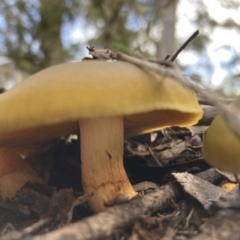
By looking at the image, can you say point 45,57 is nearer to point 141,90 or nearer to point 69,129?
point 69,129

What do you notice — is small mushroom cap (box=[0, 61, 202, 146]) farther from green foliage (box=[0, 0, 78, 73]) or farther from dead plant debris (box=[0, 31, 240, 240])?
green foliage (box=[0, 0, 78, 73])

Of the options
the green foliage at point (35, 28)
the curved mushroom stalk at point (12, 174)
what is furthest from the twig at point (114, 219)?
the green foliage at point (35, 28)

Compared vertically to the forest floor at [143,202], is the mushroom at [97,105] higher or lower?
higher

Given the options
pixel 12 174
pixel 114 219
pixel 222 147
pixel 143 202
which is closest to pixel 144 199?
pixel 143 202

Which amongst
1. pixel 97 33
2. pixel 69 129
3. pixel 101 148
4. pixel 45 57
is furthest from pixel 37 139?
pixel 97 33

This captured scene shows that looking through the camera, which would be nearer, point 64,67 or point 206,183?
point 64,67

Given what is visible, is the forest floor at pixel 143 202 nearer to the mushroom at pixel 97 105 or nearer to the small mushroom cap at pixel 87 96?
the mushroom at pixel 97 105

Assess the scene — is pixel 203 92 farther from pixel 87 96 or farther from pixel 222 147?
pixel 87 96
